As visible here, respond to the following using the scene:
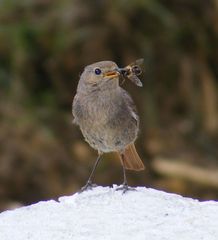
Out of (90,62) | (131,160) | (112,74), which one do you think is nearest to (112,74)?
(112,74)

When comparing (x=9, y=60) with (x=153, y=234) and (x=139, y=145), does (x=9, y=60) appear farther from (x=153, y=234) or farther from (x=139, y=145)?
(x=153, y=234)

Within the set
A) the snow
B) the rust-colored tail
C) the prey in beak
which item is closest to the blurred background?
the rust-colored tail

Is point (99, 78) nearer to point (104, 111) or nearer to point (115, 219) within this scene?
point (104, 111)

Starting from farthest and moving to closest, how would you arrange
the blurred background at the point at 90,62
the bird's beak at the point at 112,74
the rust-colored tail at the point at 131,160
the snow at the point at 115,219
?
1. the blurred background at the point at 90,62
2. the rust-colored tail at the point at 131,160
3. the bird's beak at the point at 112,74
4. the snow at the point at 115,219

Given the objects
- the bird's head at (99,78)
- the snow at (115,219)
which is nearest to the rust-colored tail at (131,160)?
the bird's head at (99,78)

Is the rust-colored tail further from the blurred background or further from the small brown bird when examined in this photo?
the blurred background

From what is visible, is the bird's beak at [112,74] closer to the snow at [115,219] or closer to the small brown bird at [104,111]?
the small brown bird at [104,111]

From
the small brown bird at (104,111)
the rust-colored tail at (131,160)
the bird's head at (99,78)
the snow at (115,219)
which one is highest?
the bird's head at (99,78)
